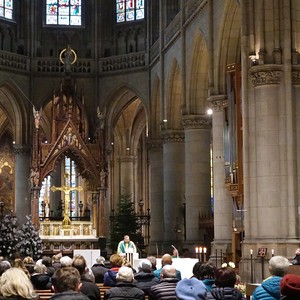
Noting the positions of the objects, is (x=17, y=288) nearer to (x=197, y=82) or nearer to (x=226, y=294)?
(x=226, y=294)

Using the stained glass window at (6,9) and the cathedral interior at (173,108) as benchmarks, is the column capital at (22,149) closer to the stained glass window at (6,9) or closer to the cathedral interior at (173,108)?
the cathedral interior at (173,108)

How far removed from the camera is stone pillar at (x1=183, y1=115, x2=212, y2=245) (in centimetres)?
3306

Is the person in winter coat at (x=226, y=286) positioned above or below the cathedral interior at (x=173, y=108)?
below

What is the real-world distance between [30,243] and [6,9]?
54.2 ft

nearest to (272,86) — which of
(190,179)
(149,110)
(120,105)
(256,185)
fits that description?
(256,185)

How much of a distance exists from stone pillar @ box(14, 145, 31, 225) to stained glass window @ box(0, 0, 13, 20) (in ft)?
24.0

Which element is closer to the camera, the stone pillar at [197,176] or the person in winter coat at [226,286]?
the person in winter coat at [226,286]

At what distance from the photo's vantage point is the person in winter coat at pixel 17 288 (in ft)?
18.5

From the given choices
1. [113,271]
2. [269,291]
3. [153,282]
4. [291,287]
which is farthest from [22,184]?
[291,287]

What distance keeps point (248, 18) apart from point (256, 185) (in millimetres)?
5032

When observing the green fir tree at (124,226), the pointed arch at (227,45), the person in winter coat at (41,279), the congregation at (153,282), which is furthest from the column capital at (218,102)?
the congregation at (153,282)

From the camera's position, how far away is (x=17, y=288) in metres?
5.65

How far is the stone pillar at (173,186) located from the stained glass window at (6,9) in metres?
12.4

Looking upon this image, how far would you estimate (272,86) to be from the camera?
74.0ft
